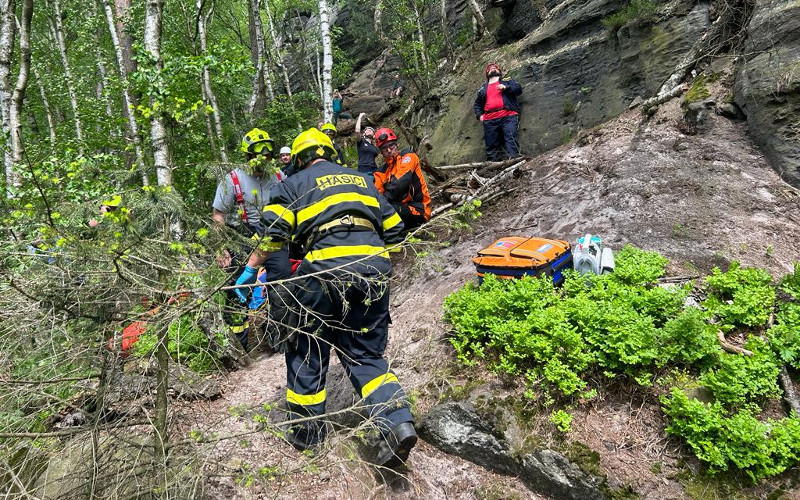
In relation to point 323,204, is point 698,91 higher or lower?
lower

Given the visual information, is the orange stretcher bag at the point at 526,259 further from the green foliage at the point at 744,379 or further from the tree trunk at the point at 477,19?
the tree trunk at the point at 477,19

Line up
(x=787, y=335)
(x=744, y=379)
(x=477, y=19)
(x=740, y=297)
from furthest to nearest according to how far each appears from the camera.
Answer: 1. (x=477, y=19)
2. (x=740, y=297)
3. (x=787, y=335)
4. (x=744, y=379)

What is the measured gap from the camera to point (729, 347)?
3.01m

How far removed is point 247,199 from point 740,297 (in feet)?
16.3

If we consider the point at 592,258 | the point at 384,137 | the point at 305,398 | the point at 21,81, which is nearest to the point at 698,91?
the point at 592,258

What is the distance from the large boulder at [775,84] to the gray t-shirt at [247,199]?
613cm

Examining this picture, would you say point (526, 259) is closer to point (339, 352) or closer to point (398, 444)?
point (339, 352)

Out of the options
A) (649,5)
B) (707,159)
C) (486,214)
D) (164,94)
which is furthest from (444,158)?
(164,94)

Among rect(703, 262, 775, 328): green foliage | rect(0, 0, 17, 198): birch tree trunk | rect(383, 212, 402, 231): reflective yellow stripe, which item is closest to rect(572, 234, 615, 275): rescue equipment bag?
rect(703, 262, 775, 328): green foliage

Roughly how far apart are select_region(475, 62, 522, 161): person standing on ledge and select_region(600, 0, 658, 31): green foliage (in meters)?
1.97

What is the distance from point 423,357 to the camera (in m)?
4.06

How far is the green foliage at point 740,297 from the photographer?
10.3 feet

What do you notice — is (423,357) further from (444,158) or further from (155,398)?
(444,158)

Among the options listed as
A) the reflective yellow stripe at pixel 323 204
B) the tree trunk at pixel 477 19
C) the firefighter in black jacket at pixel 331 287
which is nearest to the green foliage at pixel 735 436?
the firefighter in black jacket at pixel 331 287
